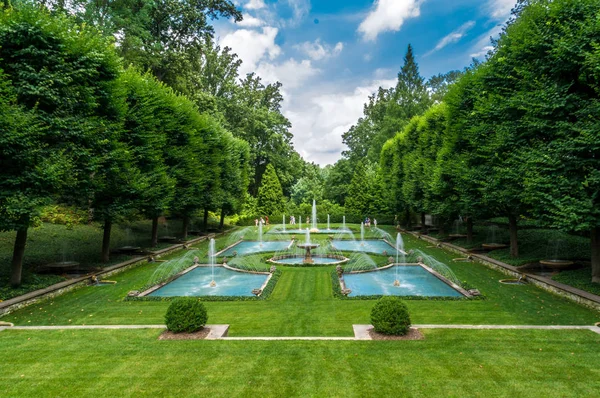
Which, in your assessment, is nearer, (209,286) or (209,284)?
(209,286)

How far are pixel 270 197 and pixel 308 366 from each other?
47455 millimetres

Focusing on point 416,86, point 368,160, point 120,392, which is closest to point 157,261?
point 120,392

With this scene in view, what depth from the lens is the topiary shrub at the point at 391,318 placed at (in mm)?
8672

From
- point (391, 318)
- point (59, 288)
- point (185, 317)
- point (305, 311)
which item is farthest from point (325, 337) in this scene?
point (59, 288)

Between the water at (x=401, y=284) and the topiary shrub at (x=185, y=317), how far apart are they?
6.53 meters

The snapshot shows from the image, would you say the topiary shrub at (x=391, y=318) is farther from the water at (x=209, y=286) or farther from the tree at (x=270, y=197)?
the tree at (x=270, y=197)

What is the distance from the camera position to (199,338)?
8773 millimetres

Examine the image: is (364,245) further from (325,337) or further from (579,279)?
(325,337)

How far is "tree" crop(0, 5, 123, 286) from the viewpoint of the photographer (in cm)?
1182

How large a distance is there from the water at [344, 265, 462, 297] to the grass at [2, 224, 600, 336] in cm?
140

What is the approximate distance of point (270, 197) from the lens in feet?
178

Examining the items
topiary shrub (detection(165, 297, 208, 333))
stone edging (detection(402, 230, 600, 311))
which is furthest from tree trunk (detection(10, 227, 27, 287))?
stone edging (detection(402, 230, 600, 311))

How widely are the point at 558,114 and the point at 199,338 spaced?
45.5ft

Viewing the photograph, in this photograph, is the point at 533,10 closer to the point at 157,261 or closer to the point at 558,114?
the point at 558,114
